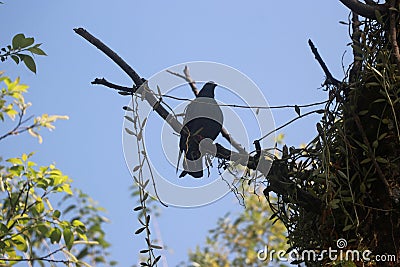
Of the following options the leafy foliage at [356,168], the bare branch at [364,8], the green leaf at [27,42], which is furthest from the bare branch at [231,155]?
the bare branch at [364,8]

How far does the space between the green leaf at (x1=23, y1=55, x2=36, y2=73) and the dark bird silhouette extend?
0.33m

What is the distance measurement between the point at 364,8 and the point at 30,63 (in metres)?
0.68

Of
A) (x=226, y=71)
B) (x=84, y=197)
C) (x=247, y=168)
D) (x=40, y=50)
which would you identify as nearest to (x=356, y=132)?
(x=247, y=168)

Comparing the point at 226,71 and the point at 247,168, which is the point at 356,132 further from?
the point at 226,71

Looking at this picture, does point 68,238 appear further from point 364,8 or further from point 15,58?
point 364,8

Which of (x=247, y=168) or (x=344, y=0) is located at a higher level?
(x=344, y=0)

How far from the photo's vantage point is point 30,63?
135 centimetres

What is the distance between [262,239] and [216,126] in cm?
204

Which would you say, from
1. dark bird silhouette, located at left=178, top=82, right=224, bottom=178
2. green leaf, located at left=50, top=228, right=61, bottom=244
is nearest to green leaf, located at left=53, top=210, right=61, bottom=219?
green leaf, located at left=50, top=228, right=61, bottom=244

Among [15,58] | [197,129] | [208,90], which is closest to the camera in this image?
[15,58]

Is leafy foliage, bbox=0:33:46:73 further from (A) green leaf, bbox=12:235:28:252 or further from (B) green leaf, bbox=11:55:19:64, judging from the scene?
(A) green leaf, bbox=12:235:28:252

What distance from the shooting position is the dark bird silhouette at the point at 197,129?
1.40 m

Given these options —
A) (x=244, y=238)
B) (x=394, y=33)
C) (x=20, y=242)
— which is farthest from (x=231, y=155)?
(x=244, y=238)

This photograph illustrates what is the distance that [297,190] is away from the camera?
1.24 meters
